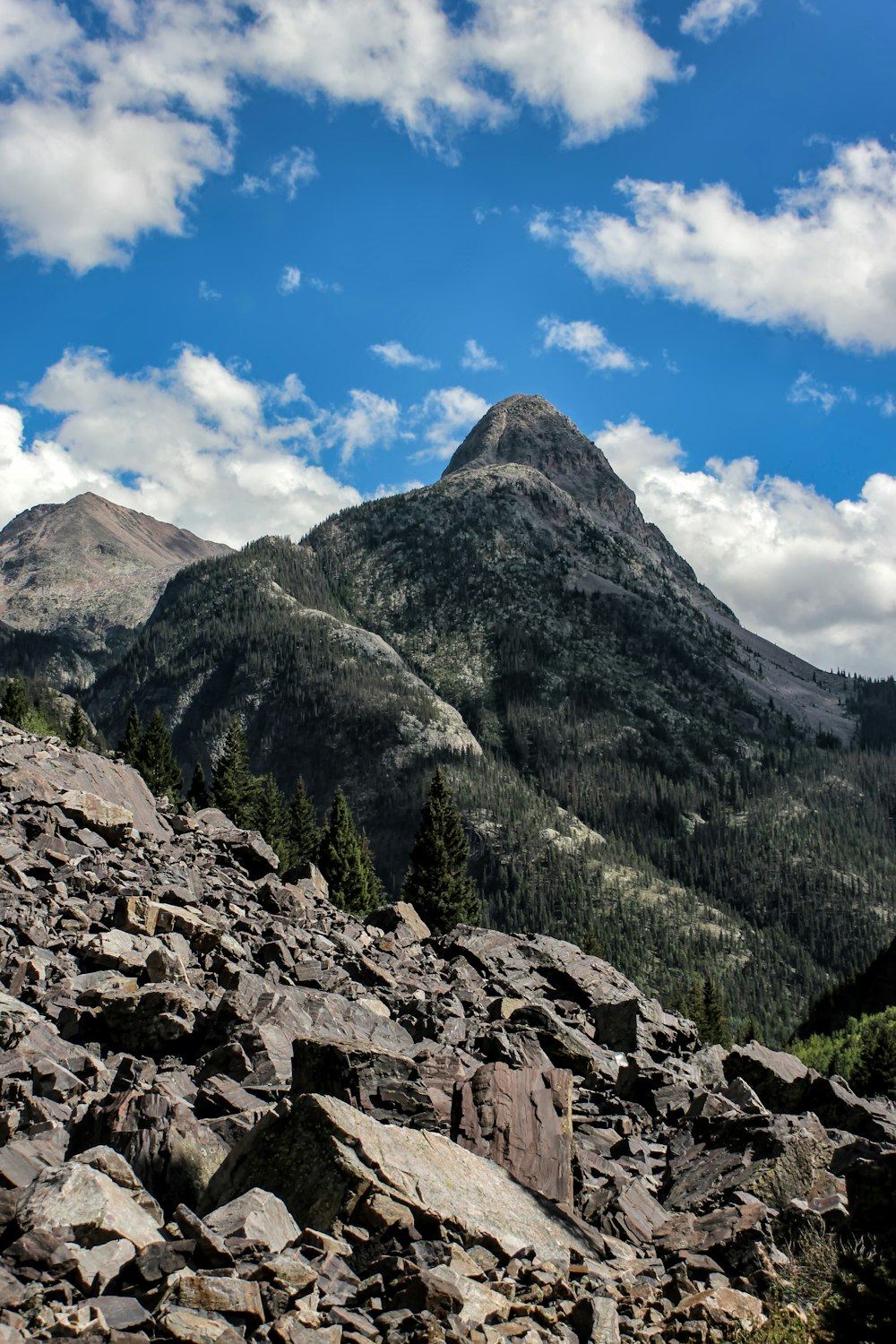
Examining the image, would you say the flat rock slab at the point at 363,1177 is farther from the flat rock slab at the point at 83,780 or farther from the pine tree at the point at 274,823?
the pine tree at the point at 274,823

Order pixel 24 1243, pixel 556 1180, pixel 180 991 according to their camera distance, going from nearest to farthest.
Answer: pixel 24 1243, pixel 556 1180, pixel 180 991

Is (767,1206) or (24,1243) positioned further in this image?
(767,1206)

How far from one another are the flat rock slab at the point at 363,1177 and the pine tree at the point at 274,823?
69606 millimetres

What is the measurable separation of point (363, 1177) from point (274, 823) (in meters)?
77.6

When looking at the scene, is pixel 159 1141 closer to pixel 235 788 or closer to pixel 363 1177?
pixel 363 1177

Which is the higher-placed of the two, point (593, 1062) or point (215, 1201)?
point (593, 1062)

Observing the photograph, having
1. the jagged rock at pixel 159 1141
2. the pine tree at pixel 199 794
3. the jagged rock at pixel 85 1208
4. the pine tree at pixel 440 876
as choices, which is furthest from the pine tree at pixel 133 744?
the jagged rock at pixel 85 1208

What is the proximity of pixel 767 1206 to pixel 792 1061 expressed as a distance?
459 inches

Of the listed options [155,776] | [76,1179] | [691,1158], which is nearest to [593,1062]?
[691,1158]

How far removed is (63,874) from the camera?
87.8ft

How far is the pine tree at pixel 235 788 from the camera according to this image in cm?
8519

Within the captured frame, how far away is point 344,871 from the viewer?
229 feet

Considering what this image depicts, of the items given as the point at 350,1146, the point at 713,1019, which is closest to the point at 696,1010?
the point at 713,1019

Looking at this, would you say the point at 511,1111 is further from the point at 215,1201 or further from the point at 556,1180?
the point at 215,1201
